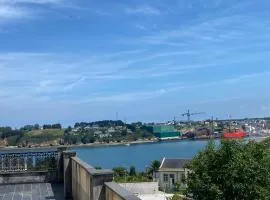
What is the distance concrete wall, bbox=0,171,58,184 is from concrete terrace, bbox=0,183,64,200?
21cm

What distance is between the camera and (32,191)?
10.9 metres

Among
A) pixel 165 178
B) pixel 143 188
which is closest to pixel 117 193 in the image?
pixel 143 188

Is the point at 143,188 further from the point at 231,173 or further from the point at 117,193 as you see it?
the point at 117,193

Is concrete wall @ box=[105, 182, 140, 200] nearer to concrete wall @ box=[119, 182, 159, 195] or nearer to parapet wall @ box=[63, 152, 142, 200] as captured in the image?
parapet wall @ box=[63, 152, 142, 200]

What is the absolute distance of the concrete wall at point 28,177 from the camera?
12.1 metres

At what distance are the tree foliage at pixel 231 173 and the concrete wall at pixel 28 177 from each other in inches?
615

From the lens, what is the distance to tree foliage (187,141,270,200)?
2636cm

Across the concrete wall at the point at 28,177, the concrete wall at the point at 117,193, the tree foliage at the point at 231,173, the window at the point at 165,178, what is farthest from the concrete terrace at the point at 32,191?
the window at the point at 165,178

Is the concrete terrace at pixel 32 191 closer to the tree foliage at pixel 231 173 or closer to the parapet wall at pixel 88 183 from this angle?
the parapet wall at pixel 88 183

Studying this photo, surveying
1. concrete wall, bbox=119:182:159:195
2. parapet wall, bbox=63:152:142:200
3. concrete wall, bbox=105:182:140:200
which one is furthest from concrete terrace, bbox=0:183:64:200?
concrete wall, bbox=119:182:159:195

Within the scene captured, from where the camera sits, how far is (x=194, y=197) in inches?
1117

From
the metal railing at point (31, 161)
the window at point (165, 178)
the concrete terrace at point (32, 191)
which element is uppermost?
the metal railing at point (31, 161)

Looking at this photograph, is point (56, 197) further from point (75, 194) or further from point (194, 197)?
point (194, 197)

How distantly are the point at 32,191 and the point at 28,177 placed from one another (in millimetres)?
1448
